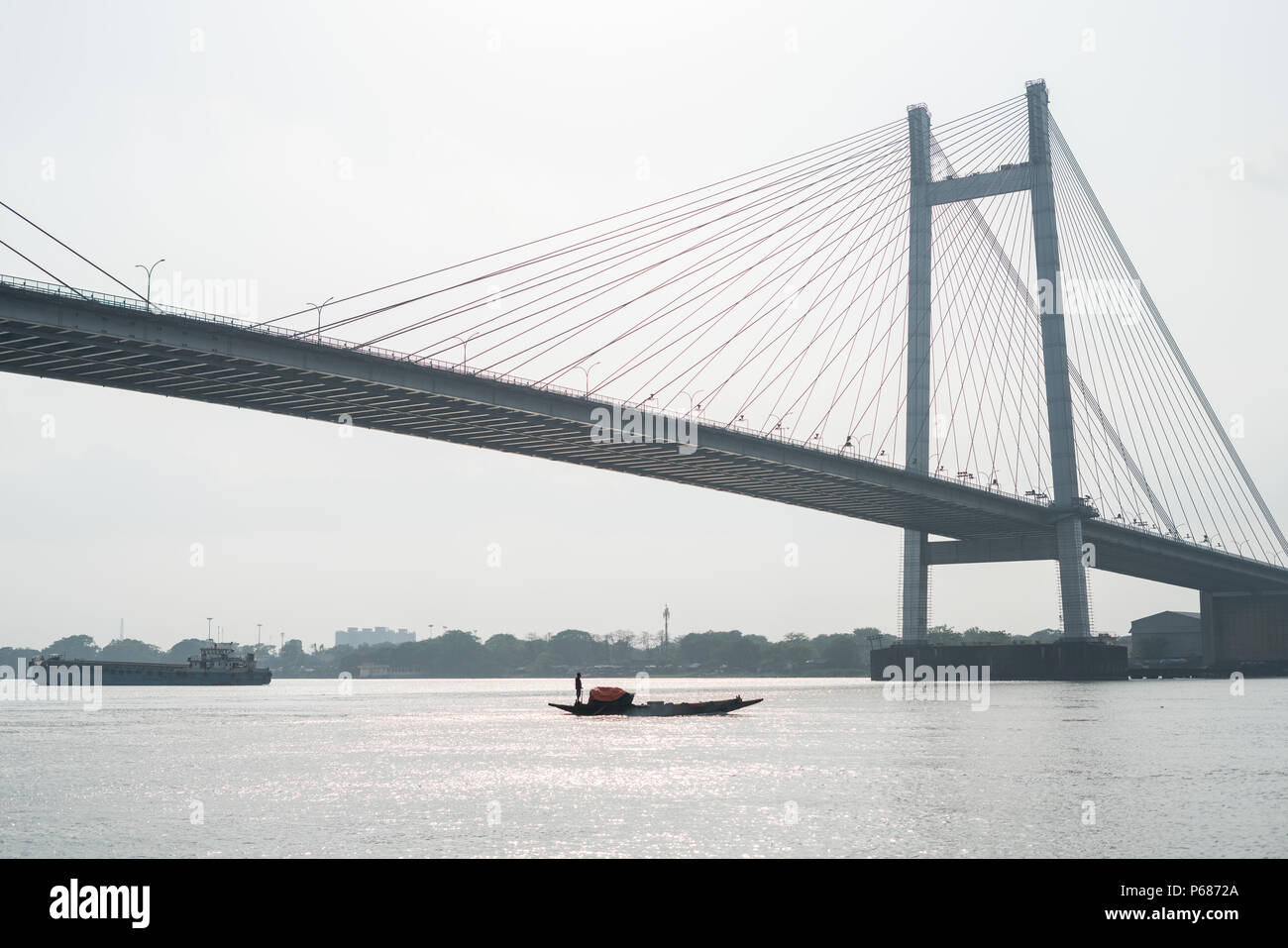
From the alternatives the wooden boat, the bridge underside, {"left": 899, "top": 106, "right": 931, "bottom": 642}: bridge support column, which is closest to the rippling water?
the wooden boat

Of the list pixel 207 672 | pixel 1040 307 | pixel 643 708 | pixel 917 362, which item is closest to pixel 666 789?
pixel 643 708

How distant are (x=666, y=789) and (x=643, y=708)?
131 ft

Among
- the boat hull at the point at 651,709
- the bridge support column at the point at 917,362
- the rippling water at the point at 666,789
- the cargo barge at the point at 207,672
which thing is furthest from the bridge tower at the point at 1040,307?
the cargo barge at the point at 207,672

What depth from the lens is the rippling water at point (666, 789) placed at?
27.0m

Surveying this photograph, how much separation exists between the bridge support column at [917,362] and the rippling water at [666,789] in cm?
3930

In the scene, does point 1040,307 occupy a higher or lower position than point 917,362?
higher

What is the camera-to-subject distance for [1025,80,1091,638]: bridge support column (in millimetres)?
105750

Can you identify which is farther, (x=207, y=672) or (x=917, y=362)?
(x=207, y=672)

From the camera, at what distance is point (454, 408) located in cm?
7288

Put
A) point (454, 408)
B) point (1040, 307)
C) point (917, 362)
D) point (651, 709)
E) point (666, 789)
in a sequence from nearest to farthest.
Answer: point (666, 789), point (454, 408), point (651, 709), point (917, 362), point (1040, 307)

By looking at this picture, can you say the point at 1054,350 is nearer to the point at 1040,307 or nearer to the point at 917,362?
the point at 1040,307

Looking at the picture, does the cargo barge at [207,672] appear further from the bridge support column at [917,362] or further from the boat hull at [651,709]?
the boat hull at [651,709]

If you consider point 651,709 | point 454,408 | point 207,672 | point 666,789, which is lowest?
point 207,672

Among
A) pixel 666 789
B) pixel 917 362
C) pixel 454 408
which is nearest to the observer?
pixel 666 789
